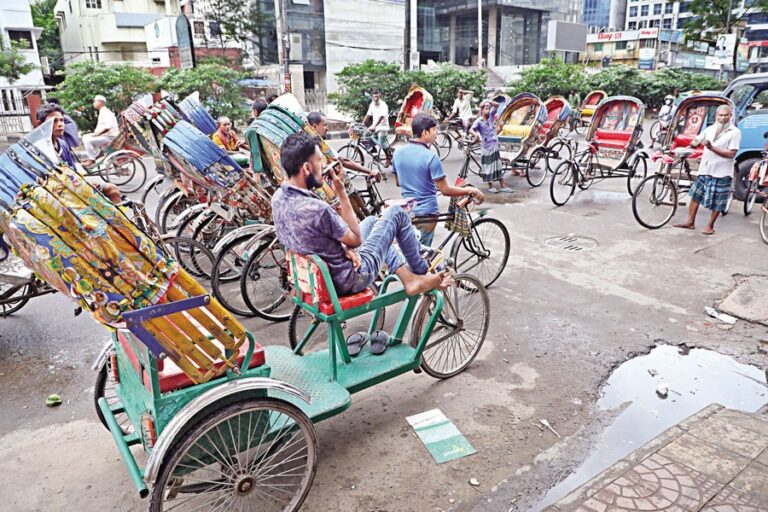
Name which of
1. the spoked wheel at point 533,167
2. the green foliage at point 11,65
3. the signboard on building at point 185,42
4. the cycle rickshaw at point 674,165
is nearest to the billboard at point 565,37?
the signboard on building at point 185,42

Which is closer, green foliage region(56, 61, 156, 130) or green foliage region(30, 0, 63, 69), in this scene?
green foliage region(56, 61, 156, 130)

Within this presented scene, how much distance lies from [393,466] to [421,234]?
2.54m

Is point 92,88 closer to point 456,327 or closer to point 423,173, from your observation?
point 423,173

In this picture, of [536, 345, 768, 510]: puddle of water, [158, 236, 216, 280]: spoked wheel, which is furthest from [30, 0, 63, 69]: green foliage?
[536, 345, 768, 510]: puddle of water

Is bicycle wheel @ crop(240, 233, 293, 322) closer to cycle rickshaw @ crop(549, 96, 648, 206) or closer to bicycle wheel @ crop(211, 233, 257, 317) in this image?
bicycle wheel @ crop(211, 233, 257, 317)

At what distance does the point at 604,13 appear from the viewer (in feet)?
261

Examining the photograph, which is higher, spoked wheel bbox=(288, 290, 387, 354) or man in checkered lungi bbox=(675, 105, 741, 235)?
man in checkered lungi bbox=(675, 105, 741, 235)

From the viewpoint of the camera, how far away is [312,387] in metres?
3.09

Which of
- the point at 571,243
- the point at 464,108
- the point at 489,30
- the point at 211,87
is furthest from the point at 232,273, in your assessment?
the point at 489,30

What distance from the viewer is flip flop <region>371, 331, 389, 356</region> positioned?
354cm

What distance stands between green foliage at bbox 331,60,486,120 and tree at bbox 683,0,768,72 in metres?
13.3

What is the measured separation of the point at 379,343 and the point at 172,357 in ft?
5.13

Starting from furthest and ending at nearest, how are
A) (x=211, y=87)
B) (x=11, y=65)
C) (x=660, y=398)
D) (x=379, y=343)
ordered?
(x=11, y=65) → (x=211, y=87) → (x=660, y=398) → (x=379, y=343)

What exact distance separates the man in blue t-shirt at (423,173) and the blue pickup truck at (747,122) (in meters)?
6.27
